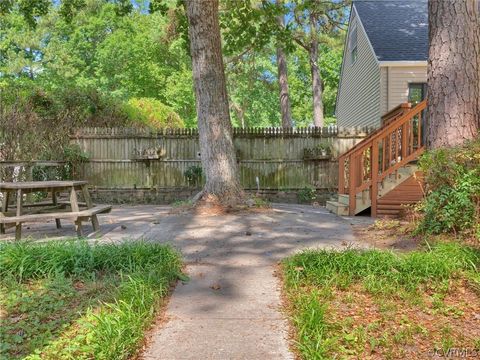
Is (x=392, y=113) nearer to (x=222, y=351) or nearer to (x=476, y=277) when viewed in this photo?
(x=476, y=277)

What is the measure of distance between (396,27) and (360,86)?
2.58 m

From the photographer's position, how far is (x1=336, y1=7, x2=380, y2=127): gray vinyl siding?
49.5ft

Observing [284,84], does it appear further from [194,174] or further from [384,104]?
[194,174]

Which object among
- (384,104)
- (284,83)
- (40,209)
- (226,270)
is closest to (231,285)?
(226,270)

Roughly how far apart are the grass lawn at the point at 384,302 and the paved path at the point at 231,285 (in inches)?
8.8

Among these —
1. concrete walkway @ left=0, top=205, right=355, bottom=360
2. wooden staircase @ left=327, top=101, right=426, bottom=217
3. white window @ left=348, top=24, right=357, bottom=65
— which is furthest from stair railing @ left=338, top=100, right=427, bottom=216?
white window @ left=348, top=24, right=357, bottom=65

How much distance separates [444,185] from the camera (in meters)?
5.19

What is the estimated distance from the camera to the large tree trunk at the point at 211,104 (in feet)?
27.4

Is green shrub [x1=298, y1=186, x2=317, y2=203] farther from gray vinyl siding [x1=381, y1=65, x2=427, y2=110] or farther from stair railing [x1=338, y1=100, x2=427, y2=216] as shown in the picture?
stair railing [x1=338, y1=100, x2=427, y2=216]

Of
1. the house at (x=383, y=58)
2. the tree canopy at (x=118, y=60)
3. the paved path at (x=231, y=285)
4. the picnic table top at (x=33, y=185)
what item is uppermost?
the tree canopy at (x=118, y=60)

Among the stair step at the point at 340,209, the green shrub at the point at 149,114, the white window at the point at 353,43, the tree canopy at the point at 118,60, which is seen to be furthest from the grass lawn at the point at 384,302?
the tree canopy at the point at 118,60

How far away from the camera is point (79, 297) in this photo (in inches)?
135

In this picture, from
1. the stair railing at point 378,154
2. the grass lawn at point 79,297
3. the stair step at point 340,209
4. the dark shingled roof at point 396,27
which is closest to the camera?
the grass lawn at point 79,297

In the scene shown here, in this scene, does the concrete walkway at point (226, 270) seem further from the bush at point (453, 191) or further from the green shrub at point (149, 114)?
the green shrub at point (149, 114)
